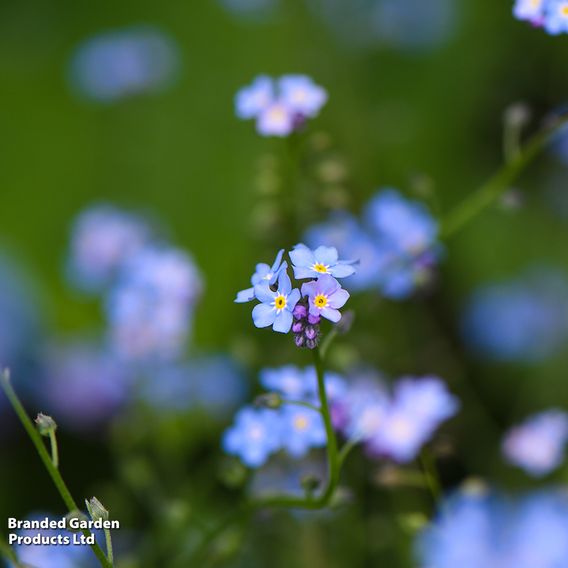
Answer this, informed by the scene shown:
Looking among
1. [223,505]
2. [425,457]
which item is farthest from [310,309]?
[223,505]

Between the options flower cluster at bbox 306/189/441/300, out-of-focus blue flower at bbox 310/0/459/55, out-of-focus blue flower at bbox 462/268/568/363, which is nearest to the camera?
flower cluster at bbox 306/189/441/300

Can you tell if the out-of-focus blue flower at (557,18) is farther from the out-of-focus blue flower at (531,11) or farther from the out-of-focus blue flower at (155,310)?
the out-of-focus blue flower at (155,310)

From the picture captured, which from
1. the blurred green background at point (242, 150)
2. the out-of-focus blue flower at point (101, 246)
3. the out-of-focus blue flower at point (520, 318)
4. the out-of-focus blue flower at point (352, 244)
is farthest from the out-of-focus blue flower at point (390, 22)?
the out-of-focus blue flower at point (352, 244)

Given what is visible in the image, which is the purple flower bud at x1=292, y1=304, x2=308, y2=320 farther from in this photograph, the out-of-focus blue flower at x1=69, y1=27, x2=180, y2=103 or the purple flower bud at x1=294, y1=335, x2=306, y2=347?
the out-of-focus blue flower at x1=69, y1=27, x2=180, y2=103

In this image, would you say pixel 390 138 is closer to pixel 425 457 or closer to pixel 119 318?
pixel 119 318

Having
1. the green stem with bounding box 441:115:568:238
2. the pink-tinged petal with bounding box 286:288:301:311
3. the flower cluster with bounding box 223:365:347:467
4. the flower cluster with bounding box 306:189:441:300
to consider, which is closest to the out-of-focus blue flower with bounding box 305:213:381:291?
the flower cluster with bounding box 306:189:441:300

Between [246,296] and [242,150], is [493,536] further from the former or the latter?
[242,150]
